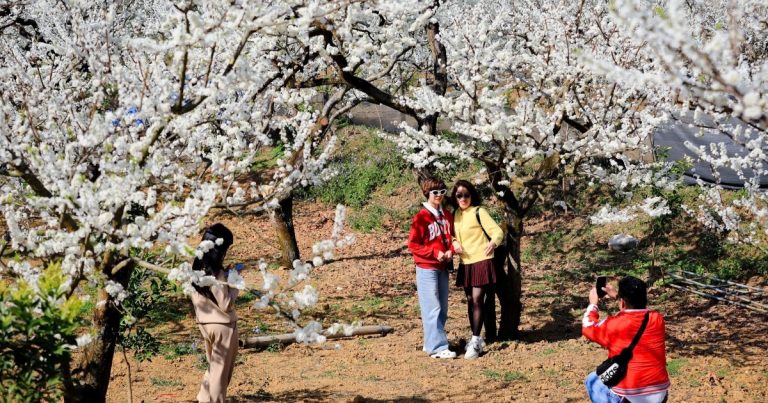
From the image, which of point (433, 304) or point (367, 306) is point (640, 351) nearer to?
point (433, 304)

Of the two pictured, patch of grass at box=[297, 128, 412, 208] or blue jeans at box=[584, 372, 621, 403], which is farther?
patch of grass at box=[297, 128, 412, 208]

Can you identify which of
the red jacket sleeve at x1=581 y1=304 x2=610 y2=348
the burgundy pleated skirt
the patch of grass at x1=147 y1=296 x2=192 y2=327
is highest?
the burgundy pleated skirt

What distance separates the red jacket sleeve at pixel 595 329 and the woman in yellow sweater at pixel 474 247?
218cm

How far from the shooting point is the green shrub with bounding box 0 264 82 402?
3.30 m

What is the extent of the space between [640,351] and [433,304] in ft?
9.31

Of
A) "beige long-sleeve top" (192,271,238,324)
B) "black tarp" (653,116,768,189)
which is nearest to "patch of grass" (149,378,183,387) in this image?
"beige long-sleeve top" (192,271,238,324)

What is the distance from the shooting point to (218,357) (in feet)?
16.1

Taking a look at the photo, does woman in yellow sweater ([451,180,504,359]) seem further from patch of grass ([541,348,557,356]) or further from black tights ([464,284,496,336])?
patch of grass ([541,348,557,356])

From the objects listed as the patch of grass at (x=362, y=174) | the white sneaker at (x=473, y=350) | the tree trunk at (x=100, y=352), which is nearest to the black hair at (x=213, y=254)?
the tree trunk at (x=100, y=352)

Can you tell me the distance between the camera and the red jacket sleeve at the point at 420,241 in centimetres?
680

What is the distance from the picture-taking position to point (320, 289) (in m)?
10.1

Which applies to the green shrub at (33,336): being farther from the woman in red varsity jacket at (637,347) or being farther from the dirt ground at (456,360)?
the woman in red varsity jacket at (637,347)

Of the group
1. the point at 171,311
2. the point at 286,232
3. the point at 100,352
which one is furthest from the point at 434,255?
the point at 286,232

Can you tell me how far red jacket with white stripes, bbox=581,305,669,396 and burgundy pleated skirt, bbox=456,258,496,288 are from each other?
246cm
